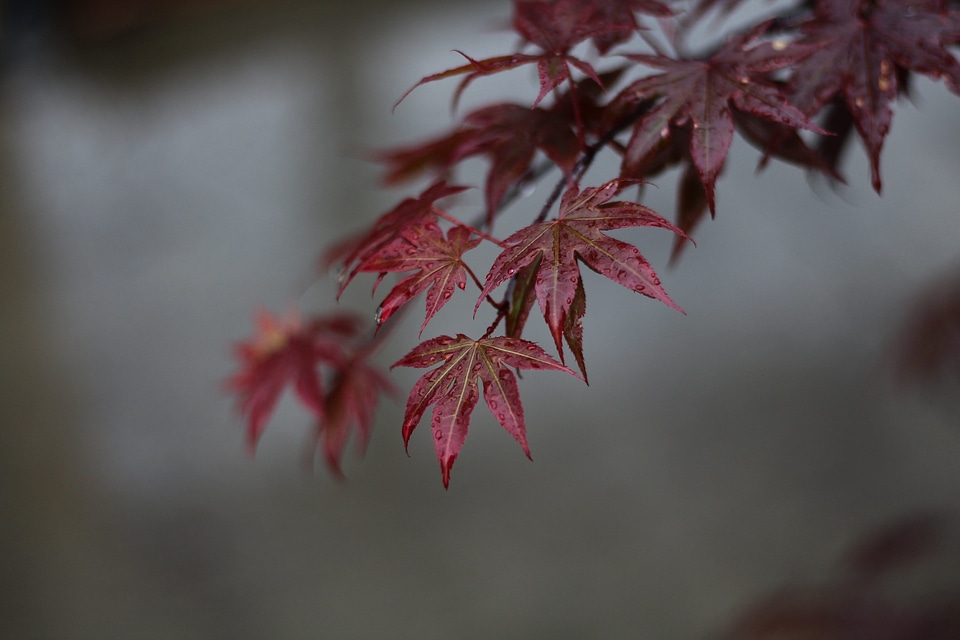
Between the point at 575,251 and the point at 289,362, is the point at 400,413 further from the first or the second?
the point at 575,251

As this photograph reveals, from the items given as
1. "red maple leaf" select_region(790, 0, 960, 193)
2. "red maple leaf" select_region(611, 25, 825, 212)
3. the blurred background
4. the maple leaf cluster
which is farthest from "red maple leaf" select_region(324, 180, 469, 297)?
the blurred background

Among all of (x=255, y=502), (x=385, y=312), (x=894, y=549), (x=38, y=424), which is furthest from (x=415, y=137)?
(x=385, y=312)

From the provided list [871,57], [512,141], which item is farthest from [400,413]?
[871,57]

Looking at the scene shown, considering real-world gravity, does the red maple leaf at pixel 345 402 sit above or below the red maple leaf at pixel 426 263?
below

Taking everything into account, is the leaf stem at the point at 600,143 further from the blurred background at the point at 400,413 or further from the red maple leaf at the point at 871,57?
the blurred background at the point at 400,413

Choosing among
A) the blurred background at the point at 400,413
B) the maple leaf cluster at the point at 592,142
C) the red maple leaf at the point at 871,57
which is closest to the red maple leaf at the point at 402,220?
the maple leaf cluster at the point at 592,142
